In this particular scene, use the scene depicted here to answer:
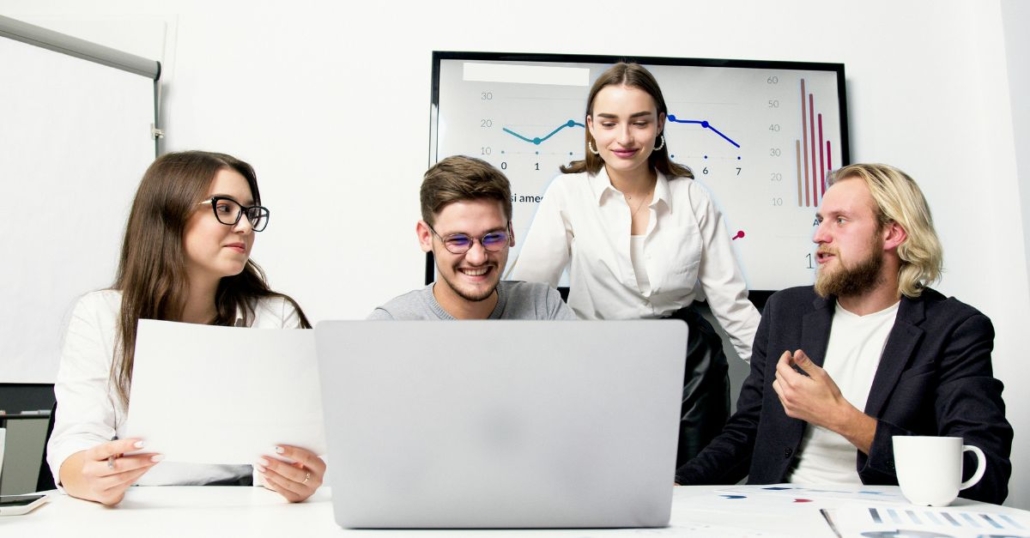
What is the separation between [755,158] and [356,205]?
1281mm

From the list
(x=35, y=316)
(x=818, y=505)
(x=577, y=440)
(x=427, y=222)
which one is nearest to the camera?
(x=577, y=440)

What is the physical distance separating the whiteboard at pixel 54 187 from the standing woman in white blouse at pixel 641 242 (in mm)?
1289

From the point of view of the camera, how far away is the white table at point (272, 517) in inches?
32.3

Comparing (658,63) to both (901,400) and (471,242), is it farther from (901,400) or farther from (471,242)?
(901,400)

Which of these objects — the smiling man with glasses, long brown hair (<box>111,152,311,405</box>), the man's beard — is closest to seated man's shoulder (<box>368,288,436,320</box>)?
the smiling man with glasses

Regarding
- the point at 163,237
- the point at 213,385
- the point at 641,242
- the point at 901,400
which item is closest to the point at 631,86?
the point at 641,242

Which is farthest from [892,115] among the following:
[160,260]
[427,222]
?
[160,260]

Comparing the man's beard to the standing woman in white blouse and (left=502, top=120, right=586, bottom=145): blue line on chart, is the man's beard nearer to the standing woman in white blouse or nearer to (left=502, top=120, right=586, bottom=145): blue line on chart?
the standing woman in white blouse

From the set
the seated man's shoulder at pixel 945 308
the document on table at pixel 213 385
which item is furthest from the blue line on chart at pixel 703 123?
the document on table at pixel 213 385

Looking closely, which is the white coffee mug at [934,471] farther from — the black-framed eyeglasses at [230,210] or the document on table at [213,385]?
the black-framed eyeglasses at [230,210]

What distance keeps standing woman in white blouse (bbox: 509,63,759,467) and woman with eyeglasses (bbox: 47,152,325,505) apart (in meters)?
0.75

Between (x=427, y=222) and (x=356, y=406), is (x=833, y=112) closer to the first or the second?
(x=427, y=222)

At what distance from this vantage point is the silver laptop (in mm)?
761

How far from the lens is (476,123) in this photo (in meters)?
2.47
